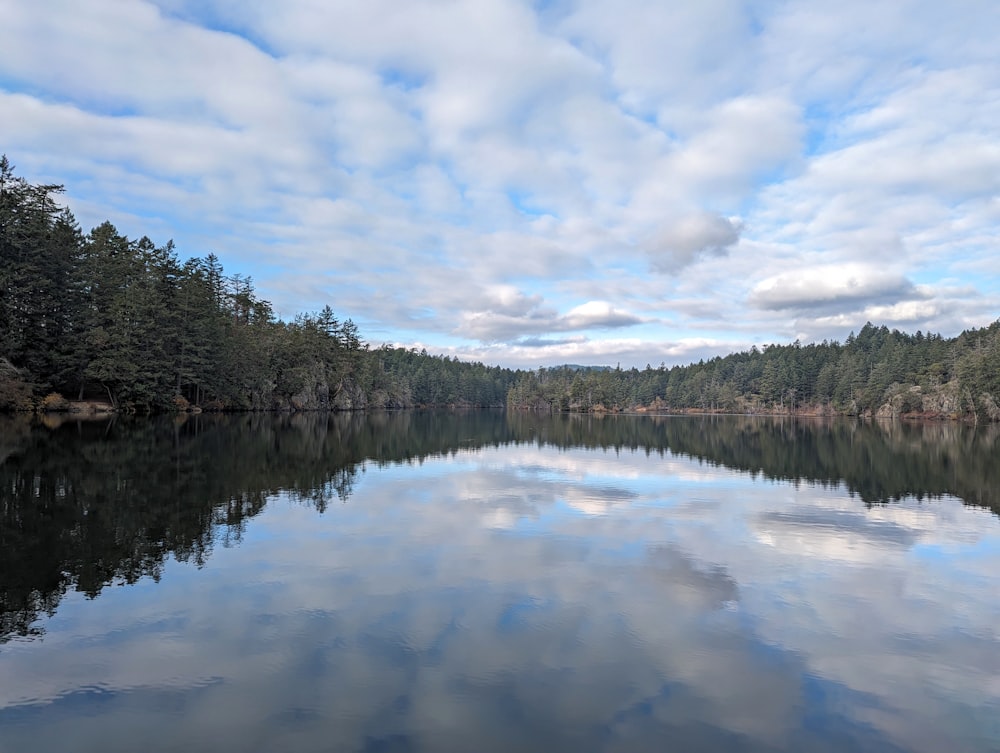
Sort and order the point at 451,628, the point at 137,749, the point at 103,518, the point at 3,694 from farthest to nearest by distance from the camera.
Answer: the point at 103,518 < the point at 451,628 < the point at 3,694 < the point at 137,749

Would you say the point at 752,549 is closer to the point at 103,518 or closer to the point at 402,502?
the point at 402,502

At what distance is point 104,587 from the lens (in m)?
8.73

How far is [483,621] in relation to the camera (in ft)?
26.0

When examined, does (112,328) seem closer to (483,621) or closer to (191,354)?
(191,354)

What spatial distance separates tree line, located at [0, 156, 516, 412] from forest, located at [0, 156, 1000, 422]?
0.45 ft

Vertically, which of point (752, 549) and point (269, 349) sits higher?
point (269, 349)

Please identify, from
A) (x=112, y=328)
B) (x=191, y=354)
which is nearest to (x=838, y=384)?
(x=191, y=354)

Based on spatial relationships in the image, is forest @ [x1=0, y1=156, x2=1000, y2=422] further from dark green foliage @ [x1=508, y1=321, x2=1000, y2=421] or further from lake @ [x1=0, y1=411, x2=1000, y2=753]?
lake @ [x1=0, y1=411, x2=1000, y2=753]

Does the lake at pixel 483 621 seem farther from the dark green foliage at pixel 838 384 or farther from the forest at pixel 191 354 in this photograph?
the dark green foliage at pixel 838 384

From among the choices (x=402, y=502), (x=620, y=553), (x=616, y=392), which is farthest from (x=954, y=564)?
(x=616, y=392)

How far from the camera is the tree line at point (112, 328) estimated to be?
4634 cm

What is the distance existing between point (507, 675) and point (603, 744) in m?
1.48

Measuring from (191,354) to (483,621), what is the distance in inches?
2489

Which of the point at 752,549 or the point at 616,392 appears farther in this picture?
the point at 616,392
